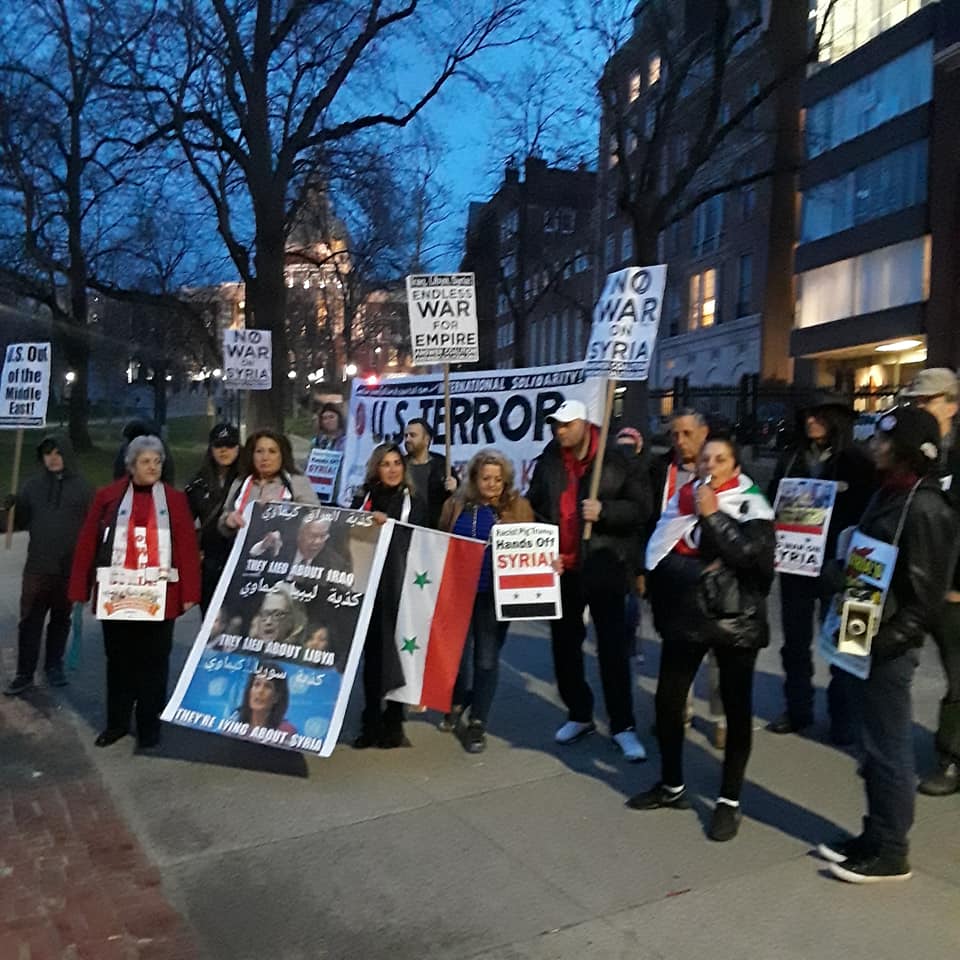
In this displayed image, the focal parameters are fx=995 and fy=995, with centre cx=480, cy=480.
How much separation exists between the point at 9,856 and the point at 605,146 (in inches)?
1012

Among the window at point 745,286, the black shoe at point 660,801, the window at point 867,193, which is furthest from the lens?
the window at point 745,286

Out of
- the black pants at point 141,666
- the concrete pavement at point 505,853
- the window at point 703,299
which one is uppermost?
the window at point 703,299

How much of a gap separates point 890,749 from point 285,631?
300 centimetres

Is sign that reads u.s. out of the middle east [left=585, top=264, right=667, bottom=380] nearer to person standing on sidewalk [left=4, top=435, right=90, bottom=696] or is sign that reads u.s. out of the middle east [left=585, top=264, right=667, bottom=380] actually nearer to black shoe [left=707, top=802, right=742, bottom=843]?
black shoe [left=707, top=802, right=742, bottom=843]

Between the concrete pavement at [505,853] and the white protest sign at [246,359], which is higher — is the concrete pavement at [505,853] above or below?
below

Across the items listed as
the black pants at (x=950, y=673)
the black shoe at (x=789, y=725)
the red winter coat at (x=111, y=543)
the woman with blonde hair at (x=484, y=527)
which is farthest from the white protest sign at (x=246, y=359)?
the black pants at (x=950, y=673)

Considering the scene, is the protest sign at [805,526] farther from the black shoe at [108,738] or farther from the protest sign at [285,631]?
the black shoe at [108,738]

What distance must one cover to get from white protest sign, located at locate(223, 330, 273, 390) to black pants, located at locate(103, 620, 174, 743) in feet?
22.5

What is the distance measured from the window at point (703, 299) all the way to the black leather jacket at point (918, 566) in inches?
1568

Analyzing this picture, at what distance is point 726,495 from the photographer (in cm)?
423

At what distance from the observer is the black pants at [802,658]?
5.63 m

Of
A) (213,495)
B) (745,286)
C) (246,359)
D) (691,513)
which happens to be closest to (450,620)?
(691,513)

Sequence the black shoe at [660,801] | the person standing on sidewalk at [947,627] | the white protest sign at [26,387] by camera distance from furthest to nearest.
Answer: the white protest sign at [26,387] → the person standing on sidewalk at [947,627] → the black shoe at [660,801]

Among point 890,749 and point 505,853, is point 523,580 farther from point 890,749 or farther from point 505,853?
point 890,749
